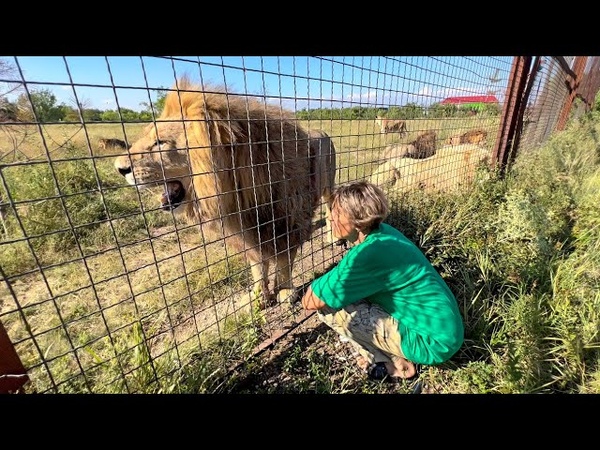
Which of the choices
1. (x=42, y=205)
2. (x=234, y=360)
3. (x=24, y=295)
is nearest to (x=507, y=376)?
(x=234, y=360)

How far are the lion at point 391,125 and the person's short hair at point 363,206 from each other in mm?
1706

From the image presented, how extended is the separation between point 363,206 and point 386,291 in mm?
645

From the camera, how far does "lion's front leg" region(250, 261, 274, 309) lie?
10.2ft

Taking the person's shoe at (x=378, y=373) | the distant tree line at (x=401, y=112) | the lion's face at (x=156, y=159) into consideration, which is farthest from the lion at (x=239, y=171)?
the person's shoe at (x=378, y=373)

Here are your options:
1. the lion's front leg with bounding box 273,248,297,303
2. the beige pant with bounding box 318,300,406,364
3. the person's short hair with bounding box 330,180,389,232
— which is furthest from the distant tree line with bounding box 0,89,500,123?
the beige pant with bounding box 318,300,406,364

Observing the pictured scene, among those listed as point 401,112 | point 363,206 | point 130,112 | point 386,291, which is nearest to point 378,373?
point 386,291

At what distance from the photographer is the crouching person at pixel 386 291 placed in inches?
87.0

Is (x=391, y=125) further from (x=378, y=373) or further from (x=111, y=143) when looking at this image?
(x=111, y=143)

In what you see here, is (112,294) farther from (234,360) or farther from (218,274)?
(234,360)

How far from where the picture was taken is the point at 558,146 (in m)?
8.33

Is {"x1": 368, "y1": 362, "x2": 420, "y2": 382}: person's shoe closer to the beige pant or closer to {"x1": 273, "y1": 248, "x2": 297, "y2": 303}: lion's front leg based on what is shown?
the beige pant

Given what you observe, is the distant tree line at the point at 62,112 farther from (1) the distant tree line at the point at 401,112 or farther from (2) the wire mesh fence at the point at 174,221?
(1) the distant tree line at the point at 401,112

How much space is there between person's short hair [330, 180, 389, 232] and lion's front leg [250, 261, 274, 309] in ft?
3.59
